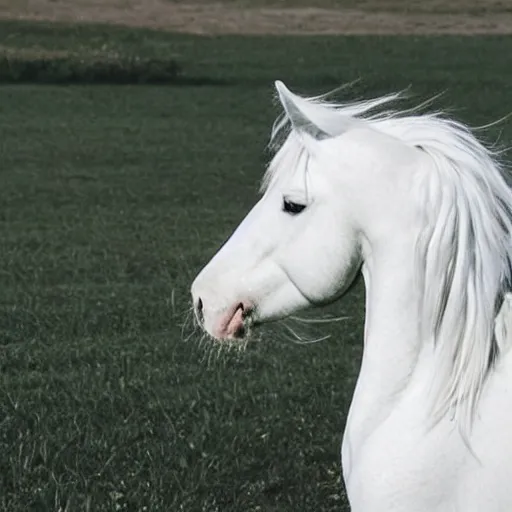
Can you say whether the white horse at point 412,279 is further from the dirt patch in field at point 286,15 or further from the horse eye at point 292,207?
the dirt patch in field at point 286,15

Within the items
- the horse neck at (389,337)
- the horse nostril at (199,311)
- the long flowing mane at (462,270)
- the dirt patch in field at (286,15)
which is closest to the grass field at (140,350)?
the horse nostril at (199,311)

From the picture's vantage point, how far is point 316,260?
2.87 meters

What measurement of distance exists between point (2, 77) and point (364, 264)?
2384cm

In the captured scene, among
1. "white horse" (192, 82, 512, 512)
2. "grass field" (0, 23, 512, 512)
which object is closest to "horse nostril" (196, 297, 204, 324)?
"white horse" (192, 82, 512, 512)

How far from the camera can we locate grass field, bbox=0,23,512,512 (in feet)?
17.5

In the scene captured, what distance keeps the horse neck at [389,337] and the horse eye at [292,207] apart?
19 cm

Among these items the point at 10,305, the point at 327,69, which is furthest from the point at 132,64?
the point at 10,305

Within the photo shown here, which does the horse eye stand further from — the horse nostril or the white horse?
the horse nostril

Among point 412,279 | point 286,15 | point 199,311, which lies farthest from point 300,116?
point 286,15

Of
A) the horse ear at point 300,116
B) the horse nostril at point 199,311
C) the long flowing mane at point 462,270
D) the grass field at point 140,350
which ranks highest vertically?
the horse ear at point 300,116

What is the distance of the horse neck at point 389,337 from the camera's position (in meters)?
2.77

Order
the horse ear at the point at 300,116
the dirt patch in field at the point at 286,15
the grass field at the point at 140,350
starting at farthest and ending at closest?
the dirt patch in field at the point at 286,15 < the grass field at the point at 140,350 < the horse ear at the point at 300,116

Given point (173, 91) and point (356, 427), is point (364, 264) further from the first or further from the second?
point (173, 91)

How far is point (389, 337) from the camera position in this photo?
9.20 feet
